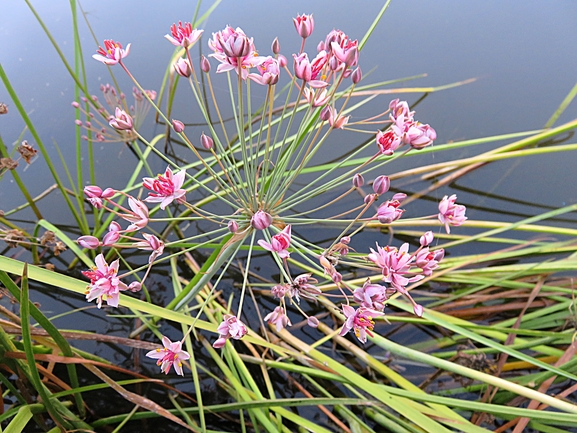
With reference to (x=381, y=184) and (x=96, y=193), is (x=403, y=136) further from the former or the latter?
(x=96, y=193)

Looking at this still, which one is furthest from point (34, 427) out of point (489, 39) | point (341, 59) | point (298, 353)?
point (489, 39)

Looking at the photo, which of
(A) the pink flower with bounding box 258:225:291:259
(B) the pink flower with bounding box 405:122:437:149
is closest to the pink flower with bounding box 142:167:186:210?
(A) the pink flower with bounding box 258:225:291:259

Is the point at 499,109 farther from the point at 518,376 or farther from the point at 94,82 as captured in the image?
the point at 94,82

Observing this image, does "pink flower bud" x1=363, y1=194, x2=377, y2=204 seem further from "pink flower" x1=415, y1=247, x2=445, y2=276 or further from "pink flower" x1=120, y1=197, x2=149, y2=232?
"pink flower" x1=120, y1=197, x2=149, y2=232

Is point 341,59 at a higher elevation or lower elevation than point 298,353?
higher

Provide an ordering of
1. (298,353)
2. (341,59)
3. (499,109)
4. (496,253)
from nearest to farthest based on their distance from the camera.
A: (341,59)
(298,353)
(496,253)
(499,109)
